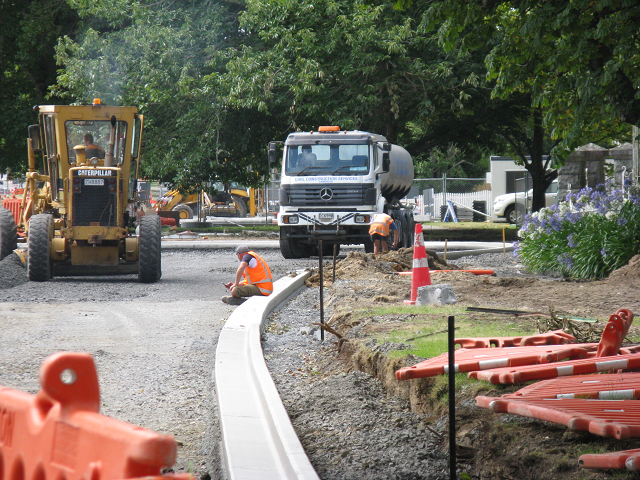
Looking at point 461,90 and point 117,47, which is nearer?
point 461,90

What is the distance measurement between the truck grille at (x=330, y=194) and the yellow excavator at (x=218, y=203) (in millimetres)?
23755

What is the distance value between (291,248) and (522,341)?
1345 centimetres

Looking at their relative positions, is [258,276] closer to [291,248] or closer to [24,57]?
[291,248]

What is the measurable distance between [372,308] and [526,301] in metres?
1.85

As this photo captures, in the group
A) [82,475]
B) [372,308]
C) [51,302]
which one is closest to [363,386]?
[372,308]

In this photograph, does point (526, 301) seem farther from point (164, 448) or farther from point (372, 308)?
point (164, 448)

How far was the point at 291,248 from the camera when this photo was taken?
1855cm

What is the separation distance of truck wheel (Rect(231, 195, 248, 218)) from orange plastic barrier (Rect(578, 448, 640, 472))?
42947 millimetres

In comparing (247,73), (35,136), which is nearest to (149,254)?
(35,136)

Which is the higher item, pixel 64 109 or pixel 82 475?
pixel 64 109

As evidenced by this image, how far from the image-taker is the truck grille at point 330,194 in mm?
17922

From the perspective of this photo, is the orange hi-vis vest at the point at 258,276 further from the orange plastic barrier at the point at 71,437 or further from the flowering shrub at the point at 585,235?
the orange plastic barrier at the point at 71,437

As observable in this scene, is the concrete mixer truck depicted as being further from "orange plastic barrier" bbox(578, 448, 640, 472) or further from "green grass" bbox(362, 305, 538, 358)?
"orange plastic barrier" bbox(578, 448, 640, 472)

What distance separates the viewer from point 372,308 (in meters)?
7.92
